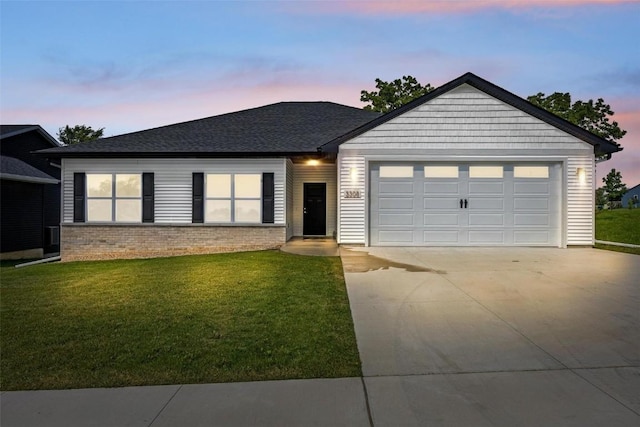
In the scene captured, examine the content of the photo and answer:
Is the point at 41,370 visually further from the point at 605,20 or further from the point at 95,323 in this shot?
the point at 605,20

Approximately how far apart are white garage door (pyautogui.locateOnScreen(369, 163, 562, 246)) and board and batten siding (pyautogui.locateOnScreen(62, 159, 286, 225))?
3577 millimetres

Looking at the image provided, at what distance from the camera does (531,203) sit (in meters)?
12.8

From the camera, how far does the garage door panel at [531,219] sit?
12.8m

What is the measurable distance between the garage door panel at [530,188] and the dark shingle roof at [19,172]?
1971 centimetres

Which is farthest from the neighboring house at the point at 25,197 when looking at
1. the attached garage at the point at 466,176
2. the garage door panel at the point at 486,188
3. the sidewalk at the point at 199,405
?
the garage door panel at the point at 486,188

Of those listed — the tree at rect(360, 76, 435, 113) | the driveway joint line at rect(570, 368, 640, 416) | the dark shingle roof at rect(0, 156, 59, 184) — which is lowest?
the driveway joint line at rect(570, 368, 640, 416)

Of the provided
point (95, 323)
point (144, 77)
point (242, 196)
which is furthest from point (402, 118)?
point (144, 77)

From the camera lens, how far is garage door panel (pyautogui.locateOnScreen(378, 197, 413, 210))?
1288 cm

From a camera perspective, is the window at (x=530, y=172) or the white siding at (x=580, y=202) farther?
the window at (x=530, y=172)

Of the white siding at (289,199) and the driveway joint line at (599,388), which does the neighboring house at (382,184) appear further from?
the driveway joint line at (599,388)

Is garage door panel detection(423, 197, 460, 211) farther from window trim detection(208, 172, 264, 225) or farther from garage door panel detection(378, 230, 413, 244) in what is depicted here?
window trim detection(208, 172, 264, 225)

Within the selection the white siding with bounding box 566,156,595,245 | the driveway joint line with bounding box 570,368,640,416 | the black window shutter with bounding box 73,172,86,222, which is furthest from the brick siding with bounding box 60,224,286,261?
the driveway joint line with bounding box 570,368,640,416

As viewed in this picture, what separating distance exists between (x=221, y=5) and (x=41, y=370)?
10.1 m

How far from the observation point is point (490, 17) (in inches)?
521
